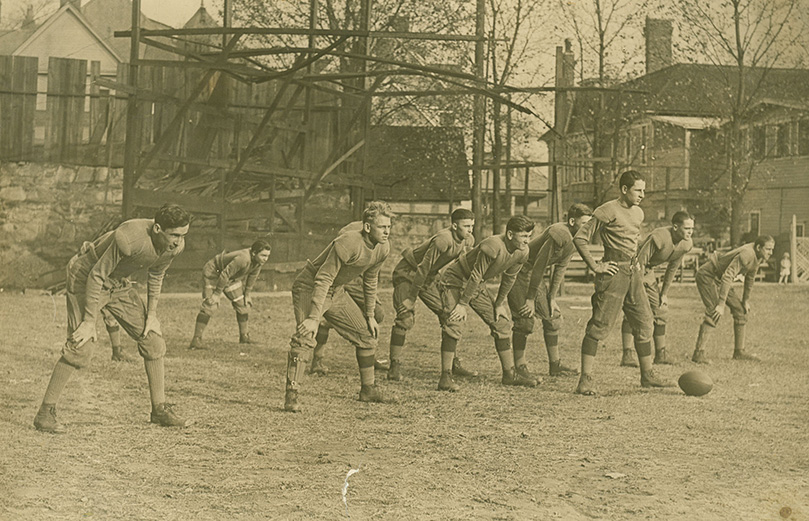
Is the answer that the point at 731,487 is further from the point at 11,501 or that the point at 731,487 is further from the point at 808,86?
the point at 808,86

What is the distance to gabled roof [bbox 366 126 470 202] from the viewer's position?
18750mm

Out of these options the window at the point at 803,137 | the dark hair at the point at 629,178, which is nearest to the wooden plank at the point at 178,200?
the dark hair at the point at 629,178

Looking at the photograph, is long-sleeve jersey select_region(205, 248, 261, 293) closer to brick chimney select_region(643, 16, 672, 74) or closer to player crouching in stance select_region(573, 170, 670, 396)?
player crouching in stance select_region(573, 170, 670, 396)

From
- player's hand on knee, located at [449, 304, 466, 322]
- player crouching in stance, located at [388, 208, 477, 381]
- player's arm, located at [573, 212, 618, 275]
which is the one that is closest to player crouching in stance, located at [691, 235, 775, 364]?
player's arm, located at [573, 212, 618, 275]

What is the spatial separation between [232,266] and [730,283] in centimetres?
545

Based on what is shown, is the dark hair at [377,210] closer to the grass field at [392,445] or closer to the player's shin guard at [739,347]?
the grass field at [392,445]

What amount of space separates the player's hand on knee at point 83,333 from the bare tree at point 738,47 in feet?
21.2

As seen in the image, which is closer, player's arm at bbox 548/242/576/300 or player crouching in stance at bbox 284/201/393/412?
player crouching in stance at bbox 284/201/393/412

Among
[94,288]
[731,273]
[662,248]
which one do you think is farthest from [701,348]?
[94,288]

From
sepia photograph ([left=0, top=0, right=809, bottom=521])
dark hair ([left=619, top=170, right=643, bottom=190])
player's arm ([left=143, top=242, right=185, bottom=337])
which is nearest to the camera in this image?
sepia photograph ([left=0, top=0, right=809, bottom=521])

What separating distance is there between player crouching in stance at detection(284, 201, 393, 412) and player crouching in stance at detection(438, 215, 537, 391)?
89cm

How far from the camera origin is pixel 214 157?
38.2 ft

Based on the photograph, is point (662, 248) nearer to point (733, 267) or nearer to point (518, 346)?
point (733, 267)

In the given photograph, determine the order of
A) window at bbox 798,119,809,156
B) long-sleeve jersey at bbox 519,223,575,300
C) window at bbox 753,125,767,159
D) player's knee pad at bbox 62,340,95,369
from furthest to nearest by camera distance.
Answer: window at bbox 798,119,809,156, window at bbox 753,125,767,159, long-sleeve jersey at bbox 519,223,575,300, player's knee pad at bbox 62,340,95,369
